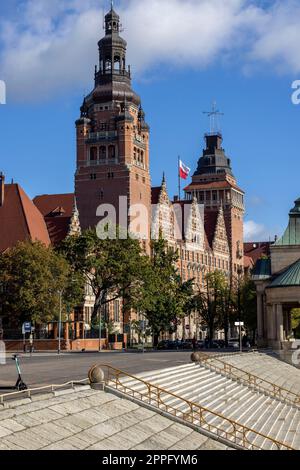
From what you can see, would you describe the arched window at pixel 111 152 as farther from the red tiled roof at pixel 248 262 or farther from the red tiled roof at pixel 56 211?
the red tiled roof at pixel 248 262

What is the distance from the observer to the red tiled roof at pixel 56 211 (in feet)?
332

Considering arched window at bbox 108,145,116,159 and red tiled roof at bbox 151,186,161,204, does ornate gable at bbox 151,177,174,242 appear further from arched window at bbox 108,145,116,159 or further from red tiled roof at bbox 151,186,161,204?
arched window at bbox 108,145,116,159

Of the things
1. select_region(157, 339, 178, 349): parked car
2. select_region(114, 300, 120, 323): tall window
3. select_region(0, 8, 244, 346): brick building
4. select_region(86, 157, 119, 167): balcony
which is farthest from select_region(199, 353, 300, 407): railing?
select_region(86, 157, 119, 167): balcony

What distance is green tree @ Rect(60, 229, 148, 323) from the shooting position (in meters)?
79.4

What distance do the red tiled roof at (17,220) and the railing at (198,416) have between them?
A: 214ft

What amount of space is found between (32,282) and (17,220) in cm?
Answer: 2259

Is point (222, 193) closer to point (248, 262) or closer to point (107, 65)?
point (248, 262)

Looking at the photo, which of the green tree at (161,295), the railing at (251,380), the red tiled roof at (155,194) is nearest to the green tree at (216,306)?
the green tree at (161,295)

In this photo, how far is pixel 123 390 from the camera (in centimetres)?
2619

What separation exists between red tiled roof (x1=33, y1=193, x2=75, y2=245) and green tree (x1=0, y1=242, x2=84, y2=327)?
2319 cm

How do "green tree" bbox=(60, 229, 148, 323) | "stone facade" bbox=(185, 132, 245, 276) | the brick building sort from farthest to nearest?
"stone facade" bbox=(185, 132, 245, 276) < the brick building < "green tree" bbox=(60, 229, 148, 323)

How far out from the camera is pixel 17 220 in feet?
313

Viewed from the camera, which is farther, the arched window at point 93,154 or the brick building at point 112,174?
the arched window at point 93,154
